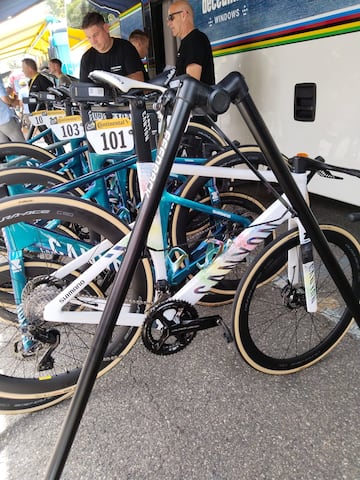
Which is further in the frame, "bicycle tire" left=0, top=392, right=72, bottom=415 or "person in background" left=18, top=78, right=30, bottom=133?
"person in background" left=18, top=78, right=30, bottom=133

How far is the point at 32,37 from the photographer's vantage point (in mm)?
12406

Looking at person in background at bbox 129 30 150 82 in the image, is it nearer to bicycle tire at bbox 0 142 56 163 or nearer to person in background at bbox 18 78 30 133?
person in background at bbox 18 78 30 133

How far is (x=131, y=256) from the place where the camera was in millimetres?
1163

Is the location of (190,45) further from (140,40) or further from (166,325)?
(166,325)

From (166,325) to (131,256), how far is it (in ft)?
2.52

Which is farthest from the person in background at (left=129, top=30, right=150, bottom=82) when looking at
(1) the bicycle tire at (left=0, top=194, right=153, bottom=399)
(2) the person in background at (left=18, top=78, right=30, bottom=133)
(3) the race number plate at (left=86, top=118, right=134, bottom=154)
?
(1) the bicycle tire at (left=0, top=194, right=153, bottom=399)

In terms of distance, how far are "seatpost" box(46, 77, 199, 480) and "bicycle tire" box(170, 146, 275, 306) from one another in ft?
3.47

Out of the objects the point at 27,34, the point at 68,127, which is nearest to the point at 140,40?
the point at 68,127

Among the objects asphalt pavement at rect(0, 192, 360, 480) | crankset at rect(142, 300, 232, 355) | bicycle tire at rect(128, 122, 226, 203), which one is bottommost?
asphalt pavement at rect(0, 192, 360, 480)

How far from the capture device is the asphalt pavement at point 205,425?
62.2 inches

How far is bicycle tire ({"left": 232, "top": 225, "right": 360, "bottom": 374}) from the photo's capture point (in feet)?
5.88

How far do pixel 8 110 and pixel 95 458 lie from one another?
4.40m

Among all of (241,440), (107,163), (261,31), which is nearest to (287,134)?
(261,31)

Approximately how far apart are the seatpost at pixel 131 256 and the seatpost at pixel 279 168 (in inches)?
5.9
